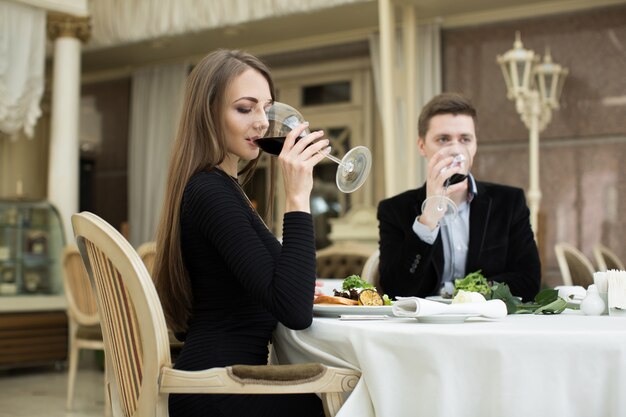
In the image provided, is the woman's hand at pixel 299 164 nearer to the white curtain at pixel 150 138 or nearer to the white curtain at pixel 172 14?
the white curtain at pixel 172 14

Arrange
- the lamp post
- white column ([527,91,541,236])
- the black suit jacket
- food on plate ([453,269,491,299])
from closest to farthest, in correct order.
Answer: food on plate ([453,269,491,299])
the black suit jacket
the lamp post
white column ([527,91,541,236])

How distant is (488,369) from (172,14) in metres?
6.12

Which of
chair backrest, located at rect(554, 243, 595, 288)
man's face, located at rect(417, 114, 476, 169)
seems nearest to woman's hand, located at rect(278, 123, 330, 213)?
man's face, located at rect(417, 114, 476, 169)

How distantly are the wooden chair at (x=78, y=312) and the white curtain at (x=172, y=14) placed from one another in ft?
8.84

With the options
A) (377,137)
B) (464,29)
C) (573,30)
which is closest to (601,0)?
(573,30)

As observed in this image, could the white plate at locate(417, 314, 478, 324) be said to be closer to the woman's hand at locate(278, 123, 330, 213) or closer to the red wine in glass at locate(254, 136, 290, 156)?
the woman's hand at locate(278, 123, 330, 213)

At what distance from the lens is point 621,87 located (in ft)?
19.1

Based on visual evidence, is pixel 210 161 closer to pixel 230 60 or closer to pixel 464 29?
pixel 230 60

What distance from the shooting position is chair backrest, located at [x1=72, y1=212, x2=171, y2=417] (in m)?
1.43

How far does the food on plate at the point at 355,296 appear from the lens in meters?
1.76

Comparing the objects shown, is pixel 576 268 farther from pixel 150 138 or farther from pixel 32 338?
pixel 150 138

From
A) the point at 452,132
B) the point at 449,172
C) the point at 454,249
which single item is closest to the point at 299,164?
the point at 449,172

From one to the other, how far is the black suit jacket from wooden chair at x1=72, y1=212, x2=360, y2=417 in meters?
0.88

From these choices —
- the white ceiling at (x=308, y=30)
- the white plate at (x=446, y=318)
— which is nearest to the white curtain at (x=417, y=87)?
the white ceiling at (x=308, y=30)
